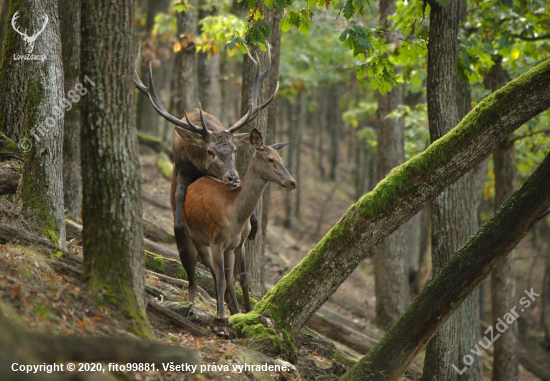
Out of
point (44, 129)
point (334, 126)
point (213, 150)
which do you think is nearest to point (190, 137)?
point (213, 150)

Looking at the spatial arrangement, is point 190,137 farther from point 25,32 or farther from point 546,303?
point 546,303

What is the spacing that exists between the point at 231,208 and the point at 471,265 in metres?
3.07

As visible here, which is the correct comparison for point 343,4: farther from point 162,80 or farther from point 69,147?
point 162,80

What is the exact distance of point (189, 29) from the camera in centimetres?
1588

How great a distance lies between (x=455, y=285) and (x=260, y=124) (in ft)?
15.4

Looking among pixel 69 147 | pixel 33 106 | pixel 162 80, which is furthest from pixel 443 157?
pixel 162 80

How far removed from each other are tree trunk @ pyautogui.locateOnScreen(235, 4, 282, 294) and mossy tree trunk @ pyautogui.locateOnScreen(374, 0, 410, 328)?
4.62 metres

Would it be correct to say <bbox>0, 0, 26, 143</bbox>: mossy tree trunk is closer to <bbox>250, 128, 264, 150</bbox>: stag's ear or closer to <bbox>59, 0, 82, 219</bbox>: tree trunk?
<bbox>59, 0, 82, 219</bbox>: tree trunk

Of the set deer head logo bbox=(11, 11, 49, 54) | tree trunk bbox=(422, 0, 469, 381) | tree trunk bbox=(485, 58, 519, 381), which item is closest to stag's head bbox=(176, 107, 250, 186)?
deer head logo bbox=(11, 11, 49, 54)

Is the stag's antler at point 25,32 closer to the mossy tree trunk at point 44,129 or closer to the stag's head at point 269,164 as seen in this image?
the mossy tree trunk at point 44,129

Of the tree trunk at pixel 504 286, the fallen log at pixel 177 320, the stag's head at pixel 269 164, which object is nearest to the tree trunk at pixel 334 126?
the tree trunk at pixel 504 286

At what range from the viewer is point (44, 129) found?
750 cm

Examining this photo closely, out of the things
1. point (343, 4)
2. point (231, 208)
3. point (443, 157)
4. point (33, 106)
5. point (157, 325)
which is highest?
point (343, 4)

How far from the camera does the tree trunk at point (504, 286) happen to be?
13039 mm
